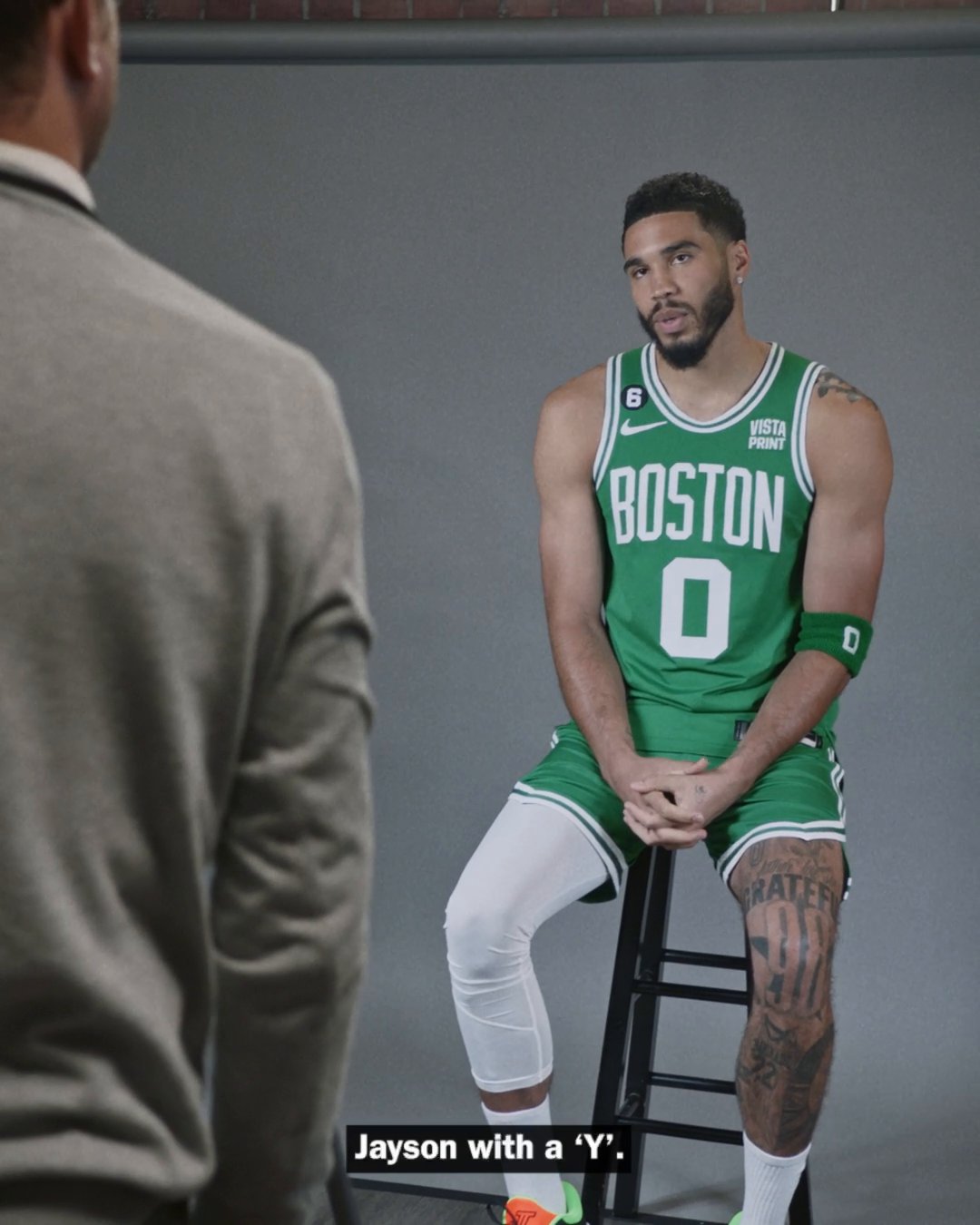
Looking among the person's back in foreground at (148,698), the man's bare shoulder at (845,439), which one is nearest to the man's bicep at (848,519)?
the man's bare shoulder at (845,439)

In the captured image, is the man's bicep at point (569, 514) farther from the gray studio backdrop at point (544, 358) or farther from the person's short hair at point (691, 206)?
the gray studio backdrop at point (544, 358)

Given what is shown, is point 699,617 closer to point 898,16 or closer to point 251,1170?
point 898,16

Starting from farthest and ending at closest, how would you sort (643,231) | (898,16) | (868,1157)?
1. (898,16)
2. (868,1157)
3. (643,231)

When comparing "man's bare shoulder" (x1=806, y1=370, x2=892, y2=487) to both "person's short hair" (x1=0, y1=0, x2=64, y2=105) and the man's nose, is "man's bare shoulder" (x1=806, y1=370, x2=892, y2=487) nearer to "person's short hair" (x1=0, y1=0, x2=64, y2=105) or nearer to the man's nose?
the man's nose

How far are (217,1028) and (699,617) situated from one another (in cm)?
179

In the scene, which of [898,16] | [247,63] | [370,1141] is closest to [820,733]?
[370,1141]

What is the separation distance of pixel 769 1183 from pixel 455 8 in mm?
2722

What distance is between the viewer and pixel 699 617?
247cm

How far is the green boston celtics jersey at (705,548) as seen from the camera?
8.03 feet

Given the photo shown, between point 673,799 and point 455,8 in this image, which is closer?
point 673,799

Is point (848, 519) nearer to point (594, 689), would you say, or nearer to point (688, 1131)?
point (594, 689)

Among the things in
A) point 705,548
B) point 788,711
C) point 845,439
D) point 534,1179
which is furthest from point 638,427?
point 534,1179

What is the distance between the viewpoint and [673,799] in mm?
2314

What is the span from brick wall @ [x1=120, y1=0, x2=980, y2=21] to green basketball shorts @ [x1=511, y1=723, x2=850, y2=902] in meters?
1.84
